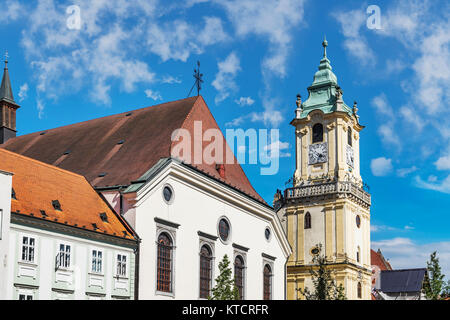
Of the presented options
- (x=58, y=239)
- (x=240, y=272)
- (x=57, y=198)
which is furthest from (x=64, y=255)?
(x=240, y=272)

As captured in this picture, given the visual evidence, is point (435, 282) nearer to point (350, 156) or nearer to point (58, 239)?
point (58, 239)

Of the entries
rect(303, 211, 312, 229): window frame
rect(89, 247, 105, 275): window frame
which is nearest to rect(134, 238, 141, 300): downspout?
rect(89, 247, 105, 275): window frame

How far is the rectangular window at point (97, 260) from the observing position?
3086 centimetres

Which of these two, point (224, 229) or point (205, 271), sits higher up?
point (224, 229)

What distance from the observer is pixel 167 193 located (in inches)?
1432

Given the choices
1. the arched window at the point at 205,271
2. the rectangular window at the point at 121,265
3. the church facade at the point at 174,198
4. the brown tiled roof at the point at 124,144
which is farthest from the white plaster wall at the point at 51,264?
the arched window at the point at 205,271

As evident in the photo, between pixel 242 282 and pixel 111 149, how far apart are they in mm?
11141

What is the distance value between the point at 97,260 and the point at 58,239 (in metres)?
2.55

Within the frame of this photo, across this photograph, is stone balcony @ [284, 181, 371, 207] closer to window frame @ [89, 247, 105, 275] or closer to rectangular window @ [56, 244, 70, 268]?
window frame @ [89, 247, 105, 275]

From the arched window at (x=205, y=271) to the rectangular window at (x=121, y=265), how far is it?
6.44m

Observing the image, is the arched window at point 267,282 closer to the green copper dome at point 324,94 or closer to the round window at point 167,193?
the round window at point 167,193

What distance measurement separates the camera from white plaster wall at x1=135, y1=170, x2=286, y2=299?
34312mm

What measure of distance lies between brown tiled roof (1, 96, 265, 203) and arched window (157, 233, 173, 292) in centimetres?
363
